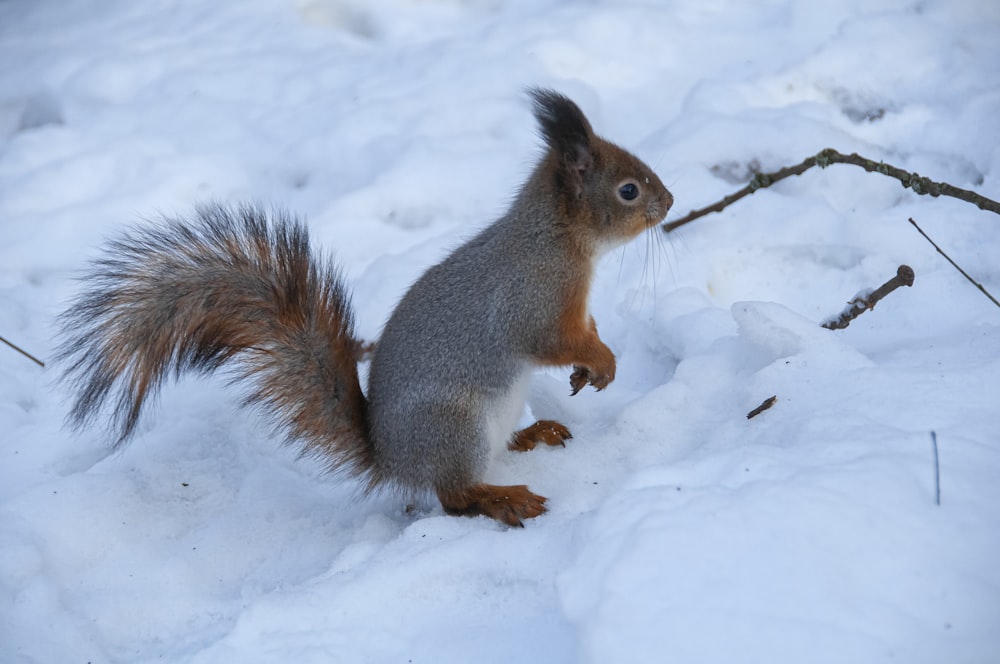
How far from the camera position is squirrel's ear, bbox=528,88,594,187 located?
7.18ft

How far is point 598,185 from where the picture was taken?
229 centimetres

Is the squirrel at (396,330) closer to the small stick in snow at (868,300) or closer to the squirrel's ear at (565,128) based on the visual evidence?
the squirrel's ear at (565,128)

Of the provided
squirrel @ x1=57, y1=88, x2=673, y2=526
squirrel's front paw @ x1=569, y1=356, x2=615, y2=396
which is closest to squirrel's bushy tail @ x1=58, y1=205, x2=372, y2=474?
squirrel @ x1=57, y1=88, x2=673, y2=526

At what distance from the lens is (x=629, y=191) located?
2309 mm

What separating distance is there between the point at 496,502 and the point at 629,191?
0.86m

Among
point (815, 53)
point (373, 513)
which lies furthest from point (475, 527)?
point (815, 53)

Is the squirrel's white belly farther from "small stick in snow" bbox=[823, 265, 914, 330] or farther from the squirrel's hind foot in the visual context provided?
"small stick in snow" bbox=[823, 265, 914, 330]

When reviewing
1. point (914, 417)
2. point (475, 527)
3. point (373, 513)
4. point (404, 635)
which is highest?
point (914, 417)

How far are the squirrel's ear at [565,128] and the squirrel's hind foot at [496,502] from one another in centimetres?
81

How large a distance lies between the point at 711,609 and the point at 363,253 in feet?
6.95

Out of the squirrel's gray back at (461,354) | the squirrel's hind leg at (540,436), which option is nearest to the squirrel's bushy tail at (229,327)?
the squirrel's gray back at (461,354)

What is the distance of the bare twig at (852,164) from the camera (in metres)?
2.33

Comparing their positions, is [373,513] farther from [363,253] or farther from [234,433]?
[363,253]

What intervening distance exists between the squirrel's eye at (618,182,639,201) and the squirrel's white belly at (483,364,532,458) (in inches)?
19.7
